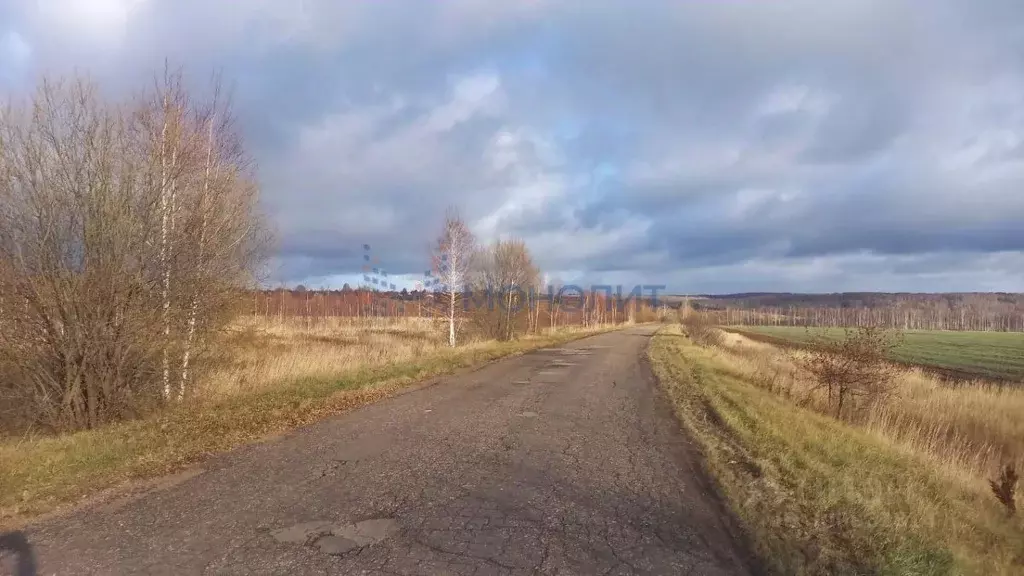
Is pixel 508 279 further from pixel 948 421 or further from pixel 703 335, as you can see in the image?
pixel 948 421

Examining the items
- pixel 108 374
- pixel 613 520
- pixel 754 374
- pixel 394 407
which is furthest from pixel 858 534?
pixel 754 374

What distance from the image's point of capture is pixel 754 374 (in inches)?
786

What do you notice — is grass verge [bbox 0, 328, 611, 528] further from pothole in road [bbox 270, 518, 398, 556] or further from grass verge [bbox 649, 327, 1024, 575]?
grass verge [bbox 649, 327, 1024, 575]

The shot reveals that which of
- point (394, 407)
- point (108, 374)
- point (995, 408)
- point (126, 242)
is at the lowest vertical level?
point (995, 408)

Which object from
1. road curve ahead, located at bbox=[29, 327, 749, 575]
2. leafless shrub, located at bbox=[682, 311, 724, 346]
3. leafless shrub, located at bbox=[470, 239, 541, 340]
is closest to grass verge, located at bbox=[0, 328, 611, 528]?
road curve ahead, located at bbox=[29, 327, 749, 575]

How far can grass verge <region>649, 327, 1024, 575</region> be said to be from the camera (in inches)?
172

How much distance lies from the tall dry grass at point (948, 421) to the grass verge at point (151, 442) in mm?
10090

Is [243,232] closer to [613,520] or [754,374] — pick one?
[613,520]

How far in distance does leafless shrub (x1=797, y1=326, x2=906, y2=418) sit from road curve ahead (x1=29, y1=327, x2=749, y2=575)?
21.0ft

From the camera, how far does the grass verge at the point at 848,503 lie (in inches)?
172

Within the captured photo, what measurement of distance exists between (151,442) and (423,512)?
451 cm

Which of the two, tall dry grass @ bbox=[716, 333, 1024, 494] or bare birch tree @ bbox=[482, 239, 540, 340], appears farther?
bare birch tree @ bbox=[482, 239, 540, 340]

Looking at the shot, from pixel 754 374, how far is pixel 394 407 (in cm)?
1423

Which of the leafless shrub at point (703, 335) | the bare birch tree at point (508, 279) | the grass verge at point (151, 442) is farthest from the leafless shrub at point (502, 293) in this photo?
the grass verge at point (151, 442)
